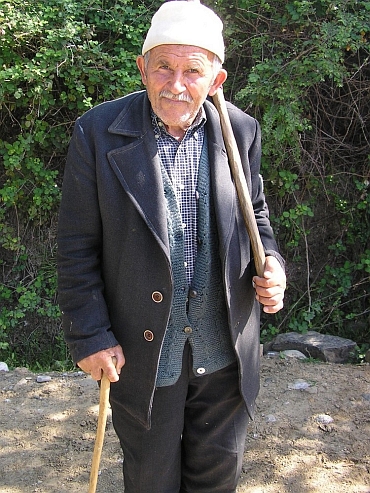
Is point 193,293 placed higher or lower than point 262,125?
lower

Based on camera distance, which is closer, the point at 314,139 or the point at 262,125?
the point at 262,125

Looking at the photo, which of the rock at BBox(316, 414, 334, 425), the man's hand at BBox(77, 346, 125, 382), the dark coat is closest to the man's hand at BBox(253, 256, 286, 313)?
the dark coat

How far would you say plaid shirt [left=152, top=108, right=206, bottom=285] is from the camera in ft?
6.38

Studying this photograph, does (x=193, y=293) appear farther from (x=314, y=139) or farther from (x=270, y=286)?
(x=314, y=139)

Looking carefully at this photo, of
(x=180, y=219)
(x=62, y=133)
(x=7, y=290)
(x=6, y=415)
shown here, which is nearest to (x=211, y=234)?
(x=180, y=219)

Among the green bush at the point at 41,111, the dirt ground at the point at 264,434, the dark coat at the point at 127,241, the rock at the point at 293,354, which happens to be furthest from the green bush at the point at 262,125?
the dark coat at the point at 127,241

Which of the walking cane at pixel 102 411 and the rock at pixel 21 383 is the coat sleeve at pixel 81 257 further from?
the rock at pixel 21 383

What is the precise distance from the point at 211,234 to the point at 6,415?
2.21 meters

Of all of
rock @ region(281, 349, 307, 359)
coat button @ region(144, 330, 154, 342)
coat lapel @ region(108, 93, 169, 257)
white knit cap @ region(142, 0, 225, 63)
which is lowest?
rock @ region(281, 349, 307, 359)

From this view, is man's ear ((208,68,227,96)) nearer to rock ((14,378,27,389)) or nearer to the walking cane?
the walking cane

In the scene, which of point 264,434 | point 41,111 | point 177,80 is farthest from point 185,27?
point 41,111

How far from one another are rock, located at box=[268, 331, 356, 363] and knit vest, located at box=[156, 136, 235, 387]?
244 cm

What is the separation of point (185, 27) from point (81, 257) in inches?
31.1

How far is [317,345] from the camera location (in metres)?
4.36
